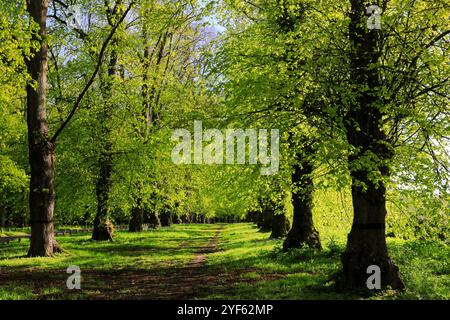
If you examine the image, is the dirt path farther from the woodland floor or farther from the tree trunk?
the tree trunk

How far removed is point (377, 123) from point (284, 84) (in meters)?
2.49

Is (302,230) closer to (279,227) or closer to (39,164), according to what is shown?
(279,227)

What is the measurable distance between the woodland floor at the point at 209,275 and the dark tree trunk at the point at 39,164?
91 centimetres

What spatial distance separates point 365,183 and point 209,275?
265 inches

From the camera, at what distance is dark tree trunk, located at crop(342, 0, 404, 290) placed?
33.8 feet

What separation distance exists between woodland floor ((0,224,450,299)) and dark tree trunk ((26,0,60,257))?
2.98 feet

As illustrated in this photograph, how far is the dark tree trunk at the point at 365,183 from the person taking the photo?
10297 millimetres

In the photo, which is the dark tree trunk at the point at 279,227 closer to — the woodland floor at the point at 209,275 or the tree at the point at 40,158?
the woodland floor at the point at 209,275

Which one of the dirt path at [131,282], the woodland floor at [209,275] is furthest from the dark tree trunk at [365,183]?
the dirt path at [131,282]

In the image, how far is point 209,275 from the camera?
14.7 metres

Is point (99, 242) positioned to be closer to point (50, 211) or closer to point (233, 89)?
point (50, 211)

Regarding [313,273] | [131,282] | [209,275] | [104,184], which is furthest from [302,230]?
[104,184]

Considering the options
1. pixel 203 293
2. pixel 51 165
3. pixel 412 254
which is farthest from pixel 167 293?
pixel 51 165

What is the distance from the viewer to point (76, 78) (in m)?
26.2
